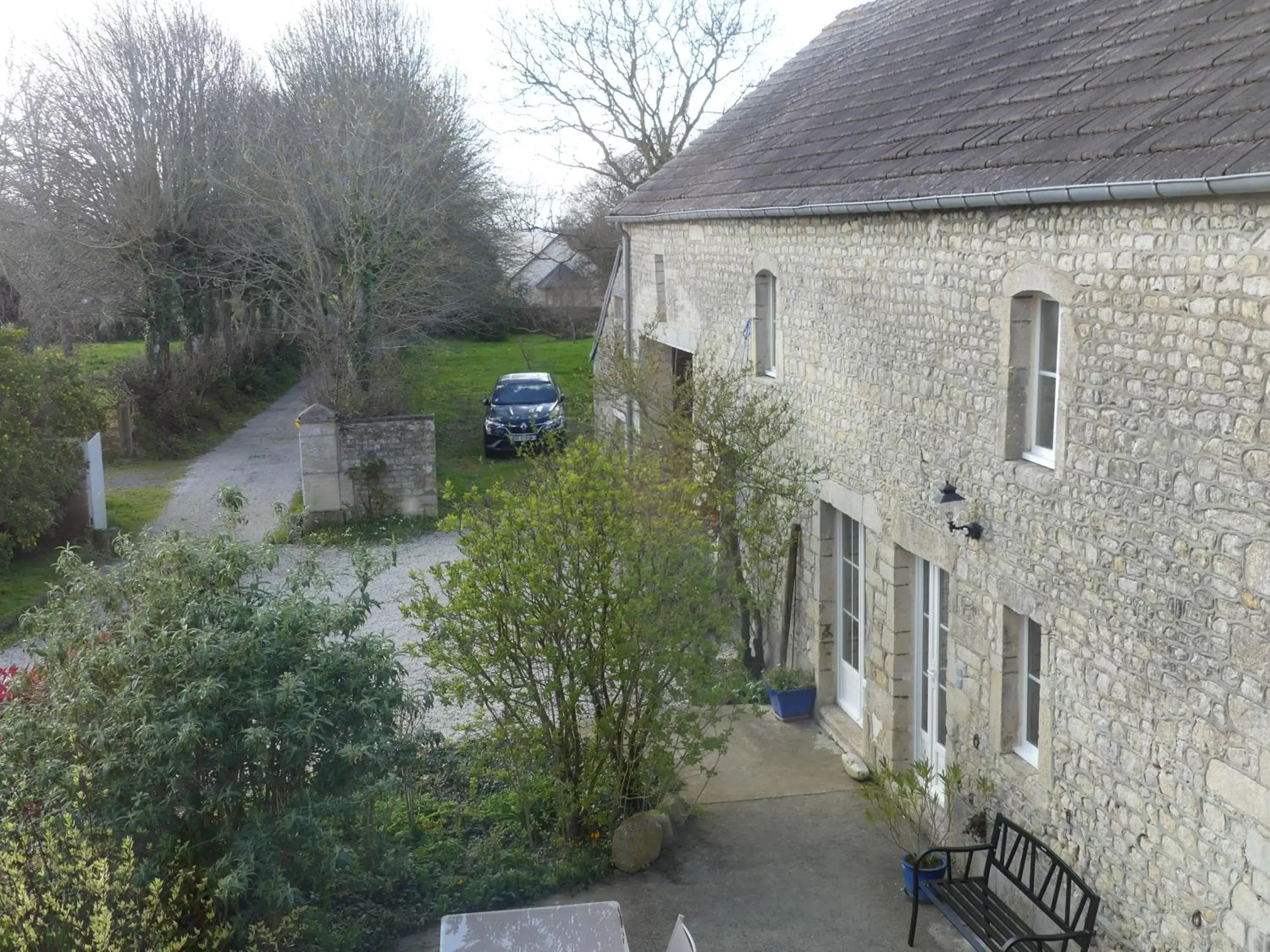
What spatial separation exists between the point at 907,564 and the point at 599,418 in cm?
1109

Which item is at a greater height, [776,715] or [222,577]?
[222,577]

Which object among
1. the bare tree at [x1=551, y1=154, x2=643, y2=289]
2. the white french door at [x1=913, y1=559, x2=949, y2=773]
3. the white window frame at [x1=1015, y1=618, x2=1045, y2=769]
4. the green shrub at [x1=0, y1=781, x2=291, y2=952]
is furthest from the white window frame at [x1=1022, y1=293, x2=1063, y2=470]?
the bare tree at [x1=551, y1=154, x2=643, y2=289]

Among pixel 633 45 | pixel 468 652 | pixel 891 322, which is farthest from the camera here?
pixel 633 45

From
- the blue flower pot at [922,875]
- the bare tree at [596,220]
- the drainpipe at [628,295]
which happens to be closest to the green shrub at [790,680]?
the blue flower pot at [922,875]

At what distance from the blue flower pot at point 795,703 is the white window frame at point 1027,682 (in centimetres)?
359

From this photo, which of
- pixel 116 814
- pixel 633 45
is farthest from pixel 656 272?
pixel 633 45

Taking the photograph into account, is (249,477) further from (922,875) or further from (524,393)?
(922,875)

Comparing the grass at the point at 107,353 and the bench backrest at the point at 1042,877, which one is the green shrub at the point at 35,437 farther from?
the bench backrest at the point at 1042,877

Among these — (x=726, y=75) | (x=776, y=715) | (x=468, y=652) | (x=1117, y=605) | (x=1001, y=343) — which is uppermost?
(x=726, y=75)

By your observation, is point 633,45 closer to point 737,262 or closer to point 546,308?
point 546,308

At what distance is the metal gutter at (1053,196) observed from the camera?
4.88 meters

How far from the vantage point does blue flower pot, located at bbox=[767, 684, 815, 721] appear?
34.7 feet

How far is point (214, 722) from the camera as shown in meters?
6.05

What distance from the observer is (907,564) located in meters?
8.73
